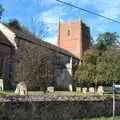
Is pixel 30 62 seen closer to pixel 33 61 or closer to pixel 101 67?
pixel 33 61

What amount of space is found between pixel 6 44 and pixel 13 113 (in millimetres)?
40406

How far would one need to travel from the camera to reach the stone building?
134ft

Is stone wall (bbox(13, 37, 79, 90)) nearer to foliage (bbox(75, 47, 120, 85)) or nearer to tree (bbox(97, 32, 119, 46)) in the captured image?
foliage (bbox(75, 47, 120, 85))

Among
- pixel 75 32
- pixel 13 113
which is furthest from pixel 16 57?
pixel 75 32

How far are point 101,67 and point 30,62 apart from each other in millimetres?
10956

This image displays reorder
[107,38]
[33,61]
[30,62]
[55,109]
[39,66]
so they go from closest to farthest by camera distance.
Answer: [55,109], [33,61], [39,66], [30,62], [107,38]

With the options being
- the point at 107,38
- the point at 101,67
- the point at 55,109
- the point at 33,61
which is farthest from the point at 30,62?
the point at 107,38

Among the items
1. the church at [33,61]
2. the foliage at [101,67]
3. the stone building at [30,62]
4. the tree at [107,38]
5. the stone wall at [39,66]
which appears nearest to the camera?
the stone wall at [39,66]

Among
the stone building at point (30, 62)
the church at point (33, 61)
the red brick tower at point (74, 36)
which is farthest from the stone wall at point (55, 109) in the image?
the red brick tower at point (74, 36)

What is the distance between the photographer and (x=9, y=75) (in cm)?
5472

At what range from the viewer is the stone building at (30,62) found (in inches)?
1611

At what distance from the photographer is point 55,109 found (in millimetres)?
18250

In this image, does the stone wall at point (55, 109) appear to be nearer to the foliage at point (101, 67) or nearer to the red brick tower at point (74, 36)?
the foliage at point (101, 67)

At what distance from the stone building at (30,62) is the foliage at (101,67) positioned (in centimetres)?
605
